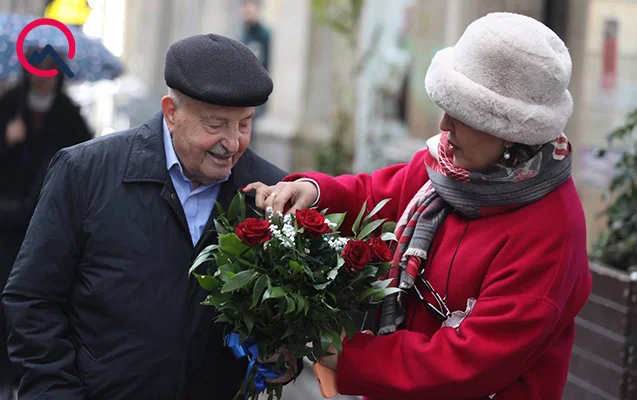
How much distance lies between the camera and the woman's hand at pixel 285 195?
3.38 m

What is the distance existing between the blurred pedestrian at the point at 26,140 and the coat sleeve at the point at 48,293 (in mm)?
3158

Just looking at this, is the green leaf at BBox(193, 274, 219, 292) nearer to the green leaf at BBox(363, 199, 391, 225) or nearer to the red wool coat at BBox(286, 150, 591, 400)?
the red wool coat at BBox(286, 150, 591, 400)

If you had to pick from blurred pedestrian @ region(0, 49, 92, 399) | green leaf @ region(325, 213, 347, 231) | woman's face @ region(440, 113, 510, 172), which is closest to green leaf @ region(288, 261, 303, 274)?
green leaf @ region(325, 213, 347, 231)

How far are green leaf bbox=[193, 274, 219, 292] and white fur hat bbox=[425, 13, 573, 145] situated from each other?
0.83m

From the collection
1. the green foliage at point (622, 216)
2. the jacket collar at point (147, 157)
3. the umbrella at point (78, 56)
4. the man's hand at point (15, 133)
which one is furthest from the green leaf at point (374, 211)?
the man's hand at point (15, 133)

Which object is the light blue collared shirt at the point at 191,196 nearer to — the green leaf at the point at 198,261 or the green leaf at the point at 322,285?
the green leaf at the point at 198,261

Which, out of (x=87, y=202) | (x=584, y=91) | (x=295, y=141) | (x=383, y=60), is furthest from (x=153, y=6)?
(x=87, y=202)

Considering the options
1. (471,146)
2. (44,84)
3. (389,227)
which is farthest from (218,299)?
(44,84)

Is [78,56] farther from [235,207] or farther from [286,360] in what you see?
[286,360]

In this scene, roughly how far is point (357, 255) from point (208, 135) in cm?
59

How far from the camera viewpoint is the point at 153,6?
2627cm

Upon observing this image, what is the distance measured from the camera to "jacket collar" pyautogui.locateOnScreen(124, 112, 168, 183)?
3.35 m

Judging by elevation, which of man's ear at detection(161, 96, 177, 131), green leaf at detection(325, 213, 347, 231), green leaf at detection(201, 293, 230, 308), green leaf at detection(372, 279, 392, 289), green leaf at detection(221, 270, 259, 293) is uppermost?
man's ear at detection(161, 96, 177, 131)

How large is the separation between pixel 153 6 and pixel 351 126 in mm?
14293
